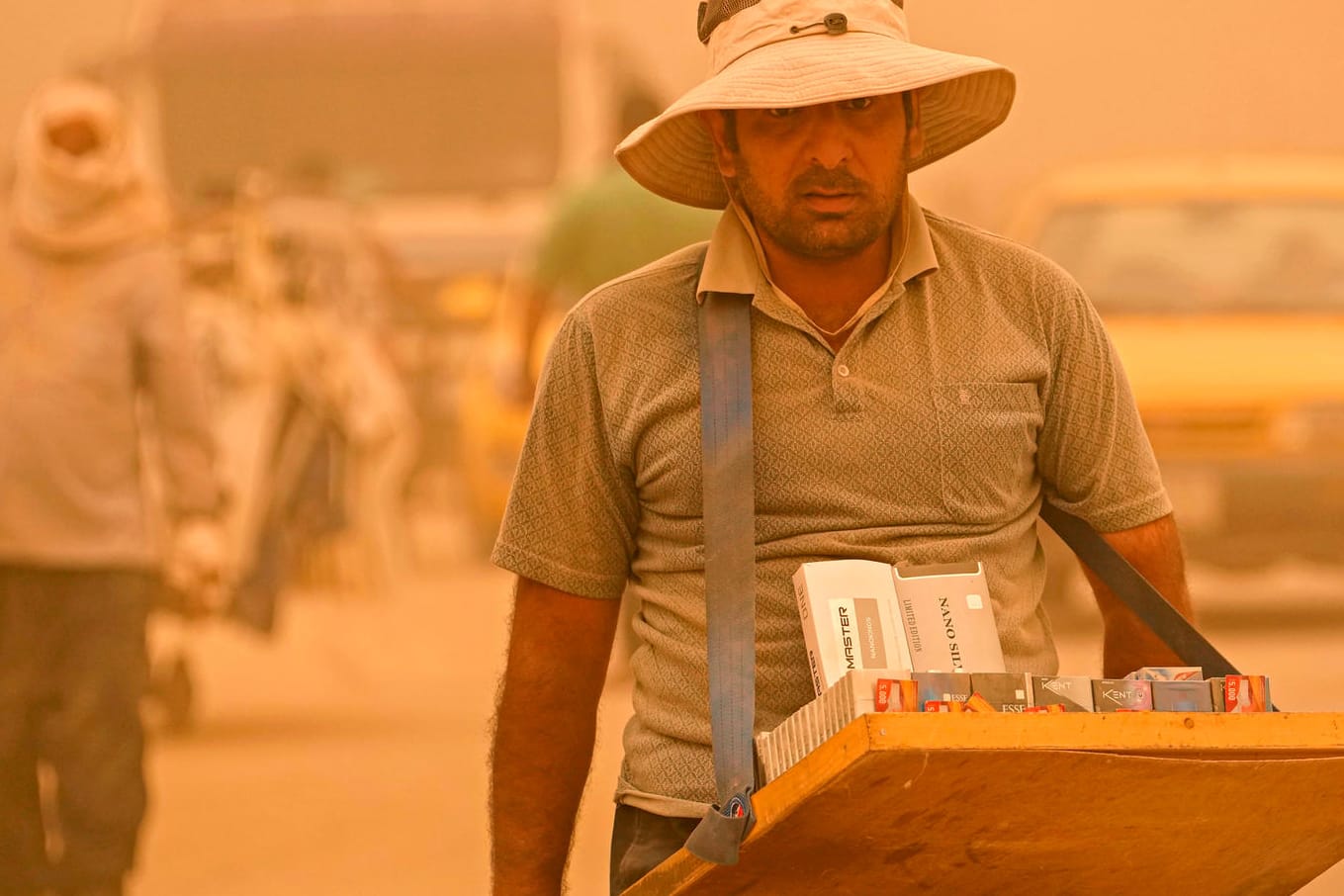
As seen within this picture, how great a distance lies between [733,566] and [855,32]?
1.73 ft

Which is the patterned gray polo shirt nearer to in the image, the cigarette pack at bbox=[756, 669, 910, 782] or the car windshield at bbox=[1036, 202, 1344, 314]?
the cigarette pack at bbox=[756, 669, 910, 782]

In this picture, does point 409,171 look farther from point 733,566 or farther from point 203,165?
point 733,566

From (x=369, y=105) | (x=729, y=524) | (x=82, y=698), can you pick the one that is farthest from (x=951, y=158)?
(x=729, y=524)

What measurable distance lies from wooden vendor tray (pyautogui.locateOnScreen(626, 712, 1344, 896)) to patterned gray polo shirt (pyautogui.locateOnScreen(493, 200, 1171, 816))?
0.77 ft

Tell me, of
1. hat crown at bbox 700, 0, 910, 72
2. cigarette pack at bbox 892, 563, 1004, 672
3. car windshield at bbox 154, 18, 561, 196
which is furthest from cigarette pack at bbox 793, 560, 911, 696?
car windshield at bbox 154, 18, 561, 196

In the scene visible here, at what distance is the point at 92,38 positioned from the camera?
28.6 ft

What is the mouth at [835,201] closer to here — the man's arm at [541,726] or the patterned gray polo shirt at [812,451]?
the patterned gray polo shirt at [812,451]

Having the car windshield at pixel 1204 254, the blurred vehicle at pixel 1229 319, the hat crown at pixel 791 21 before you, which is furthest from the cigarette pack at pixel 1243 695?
the car windshield at pixel 1204 254

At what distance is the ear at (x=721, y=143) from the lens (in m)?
2.56

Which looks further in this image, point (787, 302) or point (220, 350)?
point (220, 350)

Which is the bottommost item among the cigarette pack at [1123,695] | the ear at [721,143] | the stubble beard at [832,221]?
the cigarette pack at [1123,695]

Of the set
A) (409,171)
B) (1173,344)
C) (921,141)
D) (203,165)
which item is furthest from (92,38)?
(921,141)

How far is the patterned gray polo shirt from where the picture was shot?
241 centimetres

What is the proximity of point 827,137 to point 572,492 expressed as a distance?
422 mm
